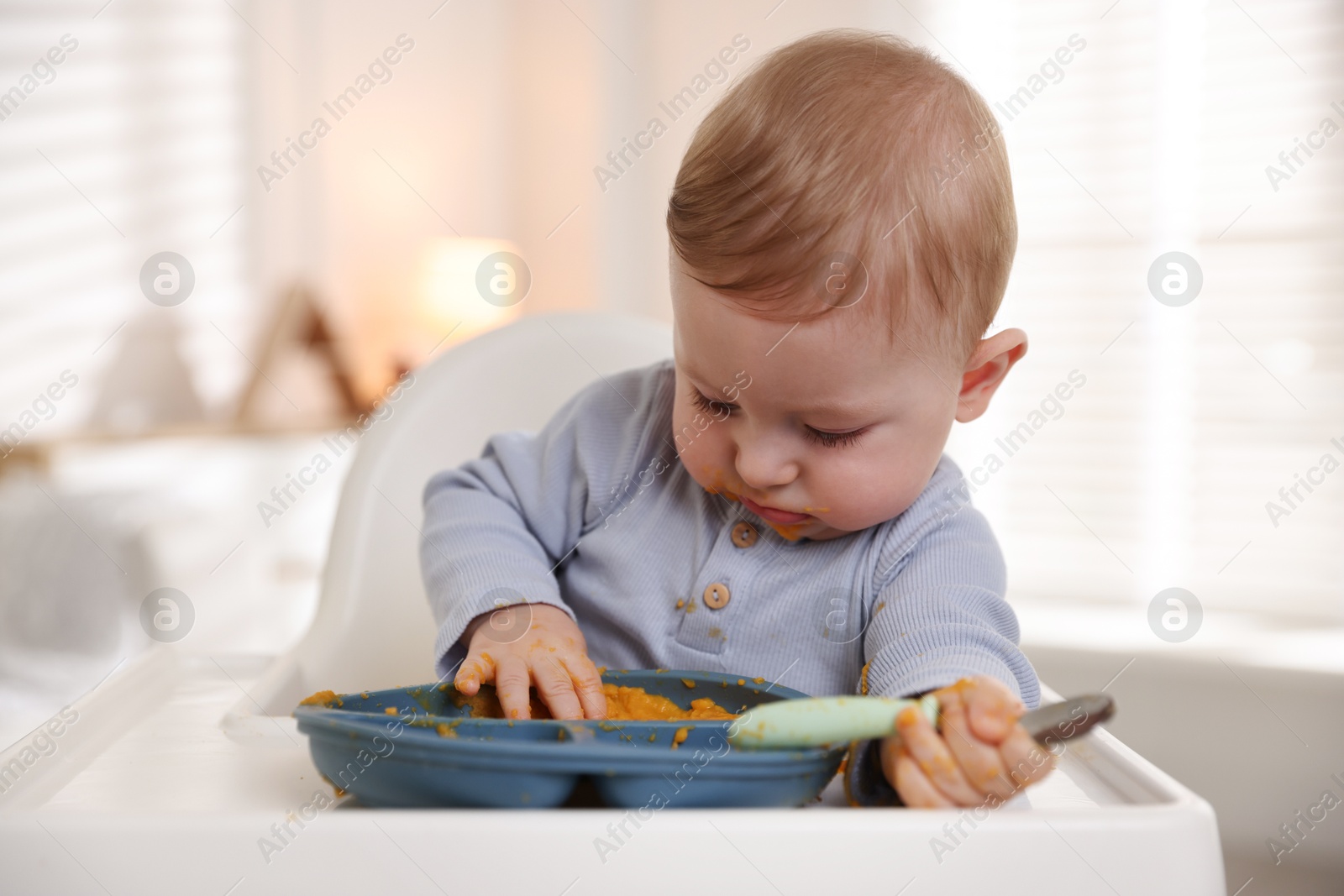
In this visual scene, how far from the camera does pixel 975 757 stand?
491 mm

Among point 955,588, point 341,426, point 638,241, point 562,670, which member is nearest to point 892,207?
point 955,588

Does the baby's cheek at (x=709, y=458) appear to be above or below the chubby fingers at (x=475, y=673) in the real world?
above

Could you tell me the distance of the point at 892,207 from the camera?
68 cm

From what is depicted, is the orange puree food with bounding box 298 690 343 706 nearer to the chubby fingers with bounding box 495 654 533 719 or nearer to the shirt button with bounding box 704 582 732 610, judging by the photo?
the chubby fingers with bounding box 495 654 533 719

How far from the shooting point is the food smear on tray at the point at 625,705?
0.66 m

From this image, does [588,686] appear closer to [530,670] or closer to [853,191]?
[530,670]

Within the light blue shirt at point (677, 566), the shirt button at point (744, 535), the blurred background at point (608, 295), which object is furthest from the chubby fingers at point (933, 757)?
the blurred background at point (608, 295)

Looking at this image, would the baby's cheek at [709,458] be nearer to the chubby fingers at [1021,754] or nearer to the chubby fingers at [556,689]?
the chubby fingers at [556,689]

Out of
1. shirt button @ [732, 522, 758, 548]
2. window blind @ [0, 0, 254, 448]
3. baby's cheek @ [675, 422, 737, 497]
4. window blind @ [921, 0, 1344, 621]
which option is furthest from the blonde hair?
window blind @ [0, 0, 254, 448]

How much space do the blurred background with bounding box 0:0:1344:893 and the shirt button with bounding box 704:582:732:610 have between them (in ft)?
4.18

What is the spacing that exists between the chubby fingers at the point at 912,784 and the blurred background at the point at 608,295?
1468 mm

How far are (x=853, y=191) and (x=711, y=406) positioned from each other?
→ 0.55 feet

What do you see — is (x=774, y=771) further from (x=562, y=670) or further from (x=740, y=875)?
(x=562, y=670)

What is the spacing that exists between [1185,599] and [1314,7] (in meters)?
1.19
